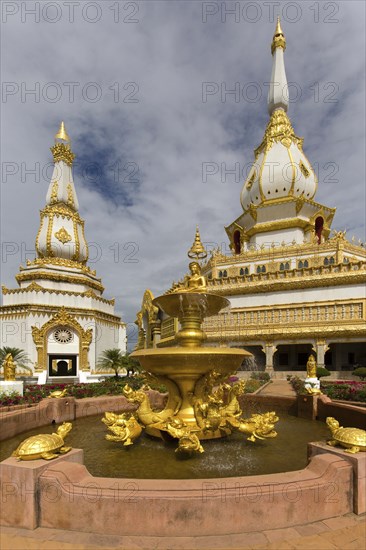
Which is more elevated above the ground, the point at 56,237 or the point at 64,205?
the point at 64,205

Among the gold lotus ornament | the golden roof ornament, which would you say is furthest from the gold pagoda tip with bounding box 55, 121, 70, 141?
the gold lotus ornament

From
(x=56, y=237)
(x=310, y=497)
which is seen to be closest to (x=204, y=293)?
(x=310, y=497)

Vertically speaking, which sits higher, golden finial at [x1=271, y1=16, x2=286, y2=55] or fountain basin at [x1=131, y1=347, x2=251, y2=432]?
golden finial at [x1=271, y1=16, x2=286, y2=55]

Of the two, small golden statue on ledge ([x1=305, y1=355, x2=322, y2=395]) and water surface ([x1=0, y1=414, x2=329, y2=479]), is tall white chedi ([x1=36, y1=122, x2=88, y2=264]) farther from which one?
small golden statue on ledge ([x1=305, y1=355, x2=322, y2=395])

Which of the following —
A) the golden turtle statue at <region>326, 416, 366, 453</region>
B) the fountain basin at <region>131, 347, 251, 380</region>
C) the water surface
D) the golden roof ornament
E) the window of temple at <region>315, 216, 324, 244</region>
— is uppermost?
the golden roof ornament

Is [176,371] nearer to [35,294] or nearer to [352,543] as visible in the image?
[352,543]

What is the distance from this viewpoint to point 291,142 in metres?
44.1

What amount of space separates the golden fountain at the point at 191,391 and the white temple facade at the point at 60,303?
2759 centimetres

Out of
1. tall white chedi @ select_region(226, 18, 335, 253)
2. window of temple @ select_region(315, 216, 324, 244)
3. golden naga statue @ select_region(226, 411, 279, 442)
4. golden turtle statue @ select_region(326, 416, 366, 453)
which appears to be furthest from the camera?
window of temple @ select_region(315, 216, 324, 244)

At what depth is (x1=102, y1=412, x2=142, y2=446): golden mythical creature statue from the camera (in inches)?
320

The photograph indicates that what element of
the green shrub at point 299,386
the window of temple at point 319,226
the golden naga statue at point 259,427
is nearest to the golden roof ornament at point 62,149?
the window of temple at point 319,226

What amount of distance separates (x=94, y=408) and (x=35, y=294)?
967 inches

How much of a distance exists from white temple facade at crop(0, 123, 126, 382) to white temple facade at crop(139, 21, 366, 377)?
10.5 meters

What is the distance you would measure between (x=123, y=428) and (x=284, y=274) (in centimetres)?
2944
